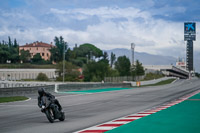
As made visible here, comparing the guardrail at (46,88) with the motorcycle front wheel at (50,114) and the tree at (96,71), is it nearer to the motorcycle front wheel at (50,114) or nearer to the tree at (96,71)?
the motorcycle front wheel at (50,114)

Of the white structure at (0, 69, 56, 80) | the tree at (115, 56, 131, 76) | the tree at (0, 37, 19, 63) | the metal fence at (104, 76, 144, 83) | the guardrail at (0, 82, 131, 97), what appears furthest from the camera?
the tree at (0, 37, 19, 63)

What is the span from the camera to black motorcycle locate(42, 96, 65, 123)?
1297 centimetres

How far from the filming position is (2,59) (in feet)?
443

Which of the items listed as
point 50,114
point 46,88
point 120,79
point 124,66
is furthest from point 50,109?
point 124,66

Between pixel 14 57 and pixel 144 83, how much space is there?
7180 centimetres

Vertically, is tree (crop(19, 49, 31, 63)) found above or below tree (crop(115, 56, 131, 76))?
above

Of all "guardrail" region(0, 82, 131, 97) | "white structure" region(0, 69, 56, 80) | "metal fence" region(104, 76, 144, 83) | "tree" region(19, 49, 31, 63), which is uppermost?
"tree" region(19, 49, 31, 63)

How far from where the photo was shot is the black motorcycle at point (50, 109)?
1297 centimetres

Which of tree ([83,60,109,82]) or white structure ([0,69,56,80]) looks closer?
white structure ([0,69,56,80])

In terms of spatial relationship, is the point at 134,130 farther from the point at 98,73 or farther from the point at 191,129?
the point at 98,73

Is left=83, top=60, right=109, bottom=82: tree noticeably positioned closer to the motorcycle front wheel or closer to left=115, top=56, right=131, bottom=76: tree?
left=115, top=56, right=131, bottom=76: tree

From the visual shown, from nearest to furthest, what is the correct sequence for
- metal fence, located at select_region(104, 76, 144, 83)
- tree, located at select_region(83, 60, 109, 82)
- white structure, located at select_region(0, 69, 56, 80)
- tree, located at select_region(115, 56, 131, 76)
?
metal fence, located at select_region(104, 76, 144, 83) → tree, located at select_region(115, 56, 131, 76) → white structure, located at select_region(0, 69, 56, 80) → tree, located at select_region(83, 60, 109, 82)

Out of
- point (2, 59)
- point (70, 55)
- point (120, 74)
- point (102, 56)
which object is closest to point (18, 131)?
point (120, 74)

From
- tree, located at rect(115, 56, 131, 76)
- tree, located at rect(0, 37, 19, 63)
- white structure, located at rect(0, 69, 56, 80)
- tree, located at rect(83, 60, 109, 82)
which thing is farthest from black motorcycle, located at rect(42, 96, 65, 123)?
tree, located at rect(0, 37, 19, 63)
